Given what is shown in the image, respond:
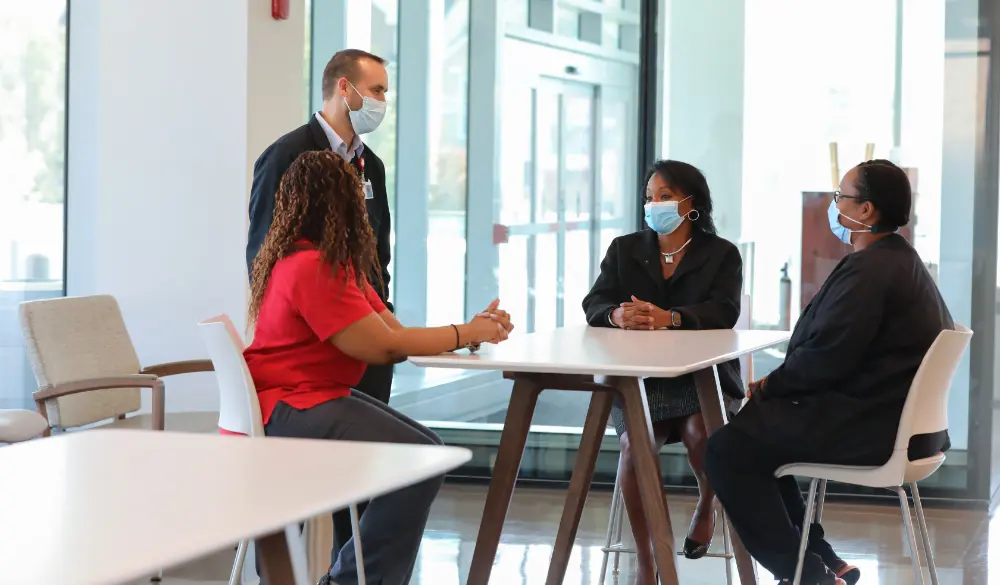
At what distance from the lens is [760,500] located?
3.19 metres

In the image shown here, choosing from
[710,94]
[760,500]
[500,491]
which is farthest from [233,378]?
[710,94]

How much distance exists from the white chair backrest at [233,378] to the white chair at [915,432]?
4.64ft

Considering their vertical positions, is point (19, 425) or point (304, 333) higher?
point (304, 333)

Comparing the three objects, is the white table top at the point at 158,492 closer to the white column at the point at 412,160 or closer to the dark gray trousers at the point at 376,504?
the dark gray trousers at the point at 376,504

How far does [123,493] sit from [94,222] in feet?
12.3

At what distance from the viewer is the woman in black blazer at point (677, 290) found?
3848 millimetres

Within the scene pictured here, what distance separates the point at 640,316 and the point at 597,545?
1121 mm

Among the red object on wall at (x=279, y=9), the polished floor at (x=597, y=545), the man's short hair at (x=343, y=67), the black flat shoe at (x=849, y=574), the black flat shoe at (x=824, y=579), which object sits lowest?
the polished floor at (x=597, y=545)

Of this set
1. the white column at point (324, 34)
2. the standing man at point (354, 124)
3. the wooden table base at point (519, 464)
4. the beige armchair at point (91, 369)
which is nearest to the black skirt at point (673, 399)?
the wooden table base at point (519, 464)

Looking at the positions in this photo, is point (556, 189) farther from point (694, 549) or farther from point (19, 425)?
point (19, 425)

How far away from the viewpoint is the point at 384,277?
4.04 m

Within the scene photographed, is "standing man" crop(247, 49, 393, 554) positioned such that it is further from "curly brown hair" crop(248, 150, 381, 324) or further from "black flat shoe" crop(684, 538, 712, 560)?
"black flat shoe" crop(684, 538, 712, 560)

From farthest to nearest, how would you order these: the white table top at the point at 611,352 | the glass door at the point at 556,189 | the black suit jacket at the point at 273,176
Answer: the glass door at the point at 556,189 < the black suit jacket at the point at 273,176 < the white table top at the point at 611,352

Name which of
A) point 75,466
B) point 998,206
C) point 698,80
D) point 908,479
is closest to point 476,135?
point 698,80
